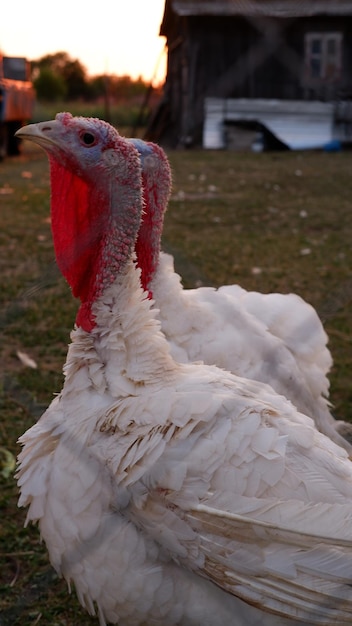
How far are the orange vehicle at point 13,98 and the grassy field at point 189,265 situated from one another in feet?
3.57

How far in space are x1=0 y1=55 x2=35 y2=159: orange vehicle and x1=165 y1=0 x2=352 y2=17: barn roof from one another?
2.27m

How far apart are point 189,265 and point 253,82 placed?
9.69 meters

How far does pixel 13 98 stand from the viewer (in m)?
11.6

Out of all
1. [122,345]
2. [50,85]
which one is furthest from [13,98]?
[122,345]

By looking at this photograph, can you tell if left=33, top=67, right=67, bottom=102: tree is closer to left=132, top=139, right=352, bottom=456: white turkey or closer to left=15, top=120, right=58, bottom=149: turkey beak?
left=132, top=139, right=352, bottom=456: white turkey

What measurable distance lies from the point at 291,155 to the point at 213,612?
11821 millimetres

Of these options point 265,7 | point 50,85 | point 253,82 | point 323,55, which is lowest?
point 253,82

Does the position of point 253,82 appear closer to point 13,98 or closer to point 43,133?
point 13,98

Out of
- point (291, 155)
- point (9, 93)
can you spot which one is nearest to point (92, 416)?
point (9, 93)

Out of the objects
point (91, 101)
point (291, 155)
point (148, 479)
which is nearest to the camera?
point (148, 479)

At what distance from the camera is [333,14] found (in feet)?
32.0

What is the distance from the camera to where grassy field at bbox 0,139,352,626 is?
2.41m

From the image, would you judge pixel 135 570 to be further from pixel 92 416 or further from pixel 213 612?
pixel 92 416

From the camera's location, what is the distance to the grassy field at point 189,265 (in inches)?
94.7
